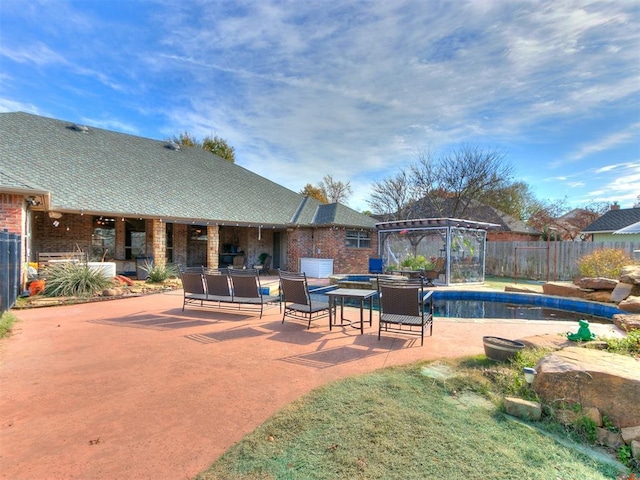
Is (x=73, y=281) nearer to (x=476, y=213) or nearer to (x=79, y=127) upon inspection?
(x=79, y=127)

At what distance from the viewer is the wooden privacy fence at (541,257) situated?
49.4ft

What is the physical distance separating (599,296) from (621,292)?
0.66m

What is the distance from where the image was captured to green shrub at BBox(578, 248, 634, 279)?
11664 millimetres

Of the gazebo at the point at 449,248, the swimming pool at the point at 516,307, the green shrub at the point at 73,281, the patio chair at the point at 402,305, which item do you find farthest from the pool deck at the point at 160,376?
the gazebo at the point at 449,248

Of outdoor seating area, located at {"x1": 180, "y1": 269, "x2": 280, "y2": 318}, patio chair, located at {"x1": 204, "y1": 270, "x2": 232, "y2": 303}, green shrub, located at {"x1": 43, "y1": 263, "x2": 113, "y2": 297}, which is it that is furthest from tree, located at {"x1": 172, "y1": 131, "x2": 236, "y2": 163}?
patio chair, located at {"x1": 204, "y1": 270, "x2": 232, "y2": 303}

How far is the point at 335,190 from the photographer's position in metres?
37.7

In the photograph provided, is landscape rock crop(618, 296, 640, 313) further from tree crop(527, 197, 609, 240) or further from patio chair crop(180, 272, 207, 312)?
tree crop(527, 197, 609, 240)

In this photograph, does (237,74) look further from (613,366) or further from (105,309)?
(613,366)

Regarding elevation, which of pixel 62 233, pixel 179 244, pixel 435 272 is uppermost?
pixel 62 233

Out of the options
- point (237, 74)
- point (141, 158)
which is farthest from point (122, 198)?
point (237, 74)

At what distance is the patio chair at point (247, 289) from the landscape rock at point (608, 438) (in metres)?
5.44

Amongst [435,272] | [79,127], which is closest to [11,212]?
[79,127]

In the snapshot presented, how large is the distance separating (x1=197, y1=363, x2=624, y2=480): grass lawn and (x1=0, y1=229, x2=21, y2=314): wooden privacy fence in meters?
6.44

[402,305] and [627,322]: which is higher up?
[402,305]
